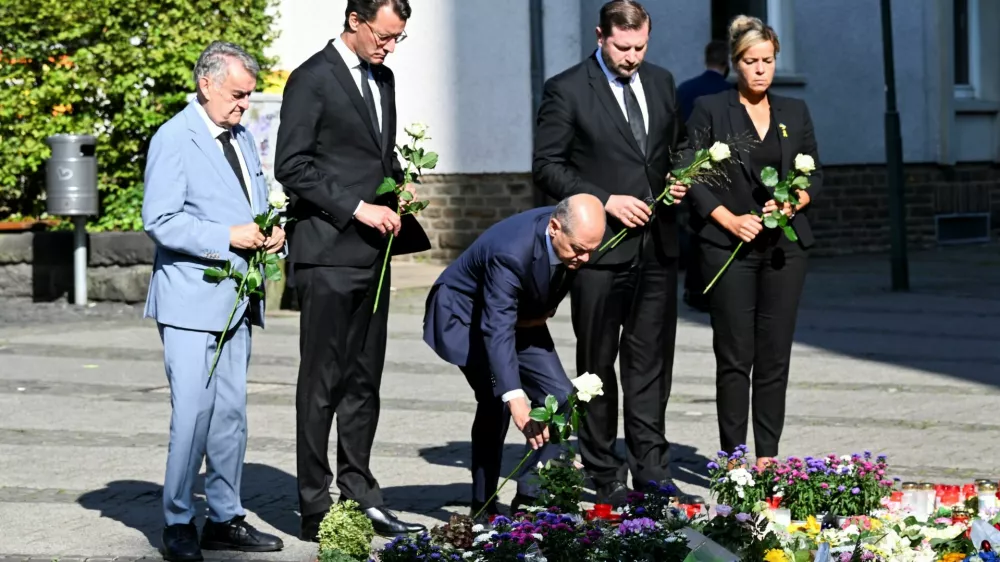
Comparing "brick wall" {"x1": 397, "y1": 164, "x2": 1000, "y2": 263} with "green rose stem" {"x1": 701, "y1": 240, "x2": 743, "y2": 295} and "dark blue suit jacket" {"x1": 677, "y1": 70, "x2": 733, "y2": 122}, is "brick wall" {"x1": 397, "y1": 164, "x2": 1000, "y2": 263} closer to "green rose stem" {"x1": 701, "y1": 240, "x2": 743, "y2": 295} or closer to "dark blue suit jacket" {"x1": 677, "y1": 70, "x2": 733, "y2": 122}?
"dark blue suit jacket" {"x1": 677, "y1": 70, "x2": 733, "y2": 122}

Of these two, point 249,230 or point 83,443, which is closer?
point 249,230

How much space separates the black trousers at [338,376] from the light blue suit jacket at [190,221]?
33cm

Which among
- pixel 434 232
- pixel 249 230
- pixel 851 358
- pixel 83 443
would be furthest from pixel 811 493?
pixel 434 232

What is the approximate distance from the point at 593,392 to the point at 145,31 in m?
10.9

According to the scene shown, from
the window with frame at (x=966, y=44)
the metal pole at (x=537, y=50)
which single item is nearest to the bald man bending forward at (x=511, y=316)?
the metal pole at (x=537, y=50)

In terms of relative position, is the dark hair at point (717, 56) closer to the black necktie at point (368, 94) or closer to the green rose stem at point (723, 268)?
the green rose stem at point (723, 268)

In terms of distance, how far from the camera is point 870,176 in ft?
66.2

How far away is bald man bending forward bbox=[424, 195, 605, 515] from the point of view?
6074mm

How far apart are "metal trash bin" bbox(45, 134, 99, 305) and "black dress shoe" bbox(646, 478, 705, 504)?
831 centimetres

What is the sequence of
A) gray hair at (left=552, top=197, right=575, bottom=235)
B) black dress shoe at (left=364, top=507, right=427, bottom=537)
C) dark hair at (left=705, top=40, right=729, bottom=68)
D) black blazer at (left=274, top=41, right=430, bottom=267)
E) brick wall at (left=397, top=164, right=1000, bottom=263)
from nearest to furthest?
1. gray hair at (left=552, top=197, right=575, bottom=235)
2. black blazer at (left=274, top=41, right=430, bottom=267)
3. black dress shoe at (left=364, top=507, right=427, bottom=537)
4. dark hair at (left=705, top=40, right=729, bottom=68)
5. brick wall at (left=397, top=164, right=1000, bottom=263)

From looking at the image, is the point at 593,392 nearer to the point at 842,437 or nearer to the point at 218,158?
the point at 218,158

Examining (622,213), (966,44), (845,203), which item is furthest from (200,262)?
(966,44)

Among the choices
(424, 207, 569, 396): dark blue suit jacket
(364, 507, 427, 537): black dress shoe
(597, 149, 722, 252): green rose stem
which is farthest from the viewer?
(597, 149, 722, 252): green rose stem

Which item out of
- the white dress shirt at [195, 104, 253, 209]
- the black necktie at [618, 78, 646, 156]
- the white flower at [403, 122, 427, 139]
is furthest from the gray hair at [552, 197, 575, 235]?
the black necktie at [618, 78, 646, 156]
